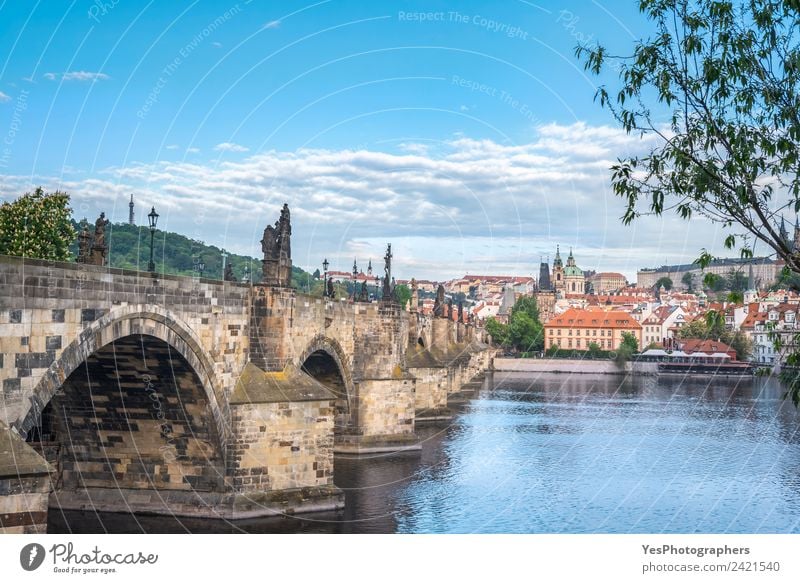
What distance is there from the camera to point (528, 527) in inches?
1024

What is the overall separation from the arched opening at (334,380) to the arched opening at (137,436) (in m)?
11.9

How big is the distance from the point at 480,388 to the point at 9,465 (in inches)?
2993

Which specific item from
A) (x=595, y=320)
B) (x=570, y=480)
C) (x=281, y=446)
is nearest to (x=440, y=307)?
(x=570, y=480)

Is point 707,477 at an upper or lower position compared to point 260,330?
lower

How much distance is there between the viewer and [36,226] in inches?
1762

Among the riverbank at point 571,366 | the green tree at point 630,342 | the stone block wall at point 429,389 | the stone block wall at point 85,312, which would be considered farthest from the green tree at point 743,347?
the stone block wall at point 85,312

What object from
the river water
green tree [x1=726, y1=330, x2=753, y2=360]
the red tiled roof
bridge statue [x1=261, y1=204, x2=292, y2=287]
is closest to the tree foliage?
the red tiled roof

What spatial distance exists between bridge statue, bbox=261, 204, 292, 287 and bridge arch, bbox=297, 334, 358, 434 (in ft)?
26.3

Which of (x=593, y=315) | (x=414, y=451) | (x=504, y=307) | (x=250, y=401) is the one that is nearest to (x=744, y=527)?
(x=250, y=401)

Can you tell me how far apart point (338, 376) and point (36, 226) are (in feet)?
54.0

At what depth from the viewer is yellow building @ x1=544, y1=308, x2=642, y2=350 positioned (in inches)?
5384

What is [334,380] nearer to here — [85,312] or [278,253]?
[278,253]

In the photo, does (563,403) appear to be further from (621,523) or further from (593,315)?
(593,315)

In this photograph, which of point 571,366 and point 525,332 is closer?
point 571,366
